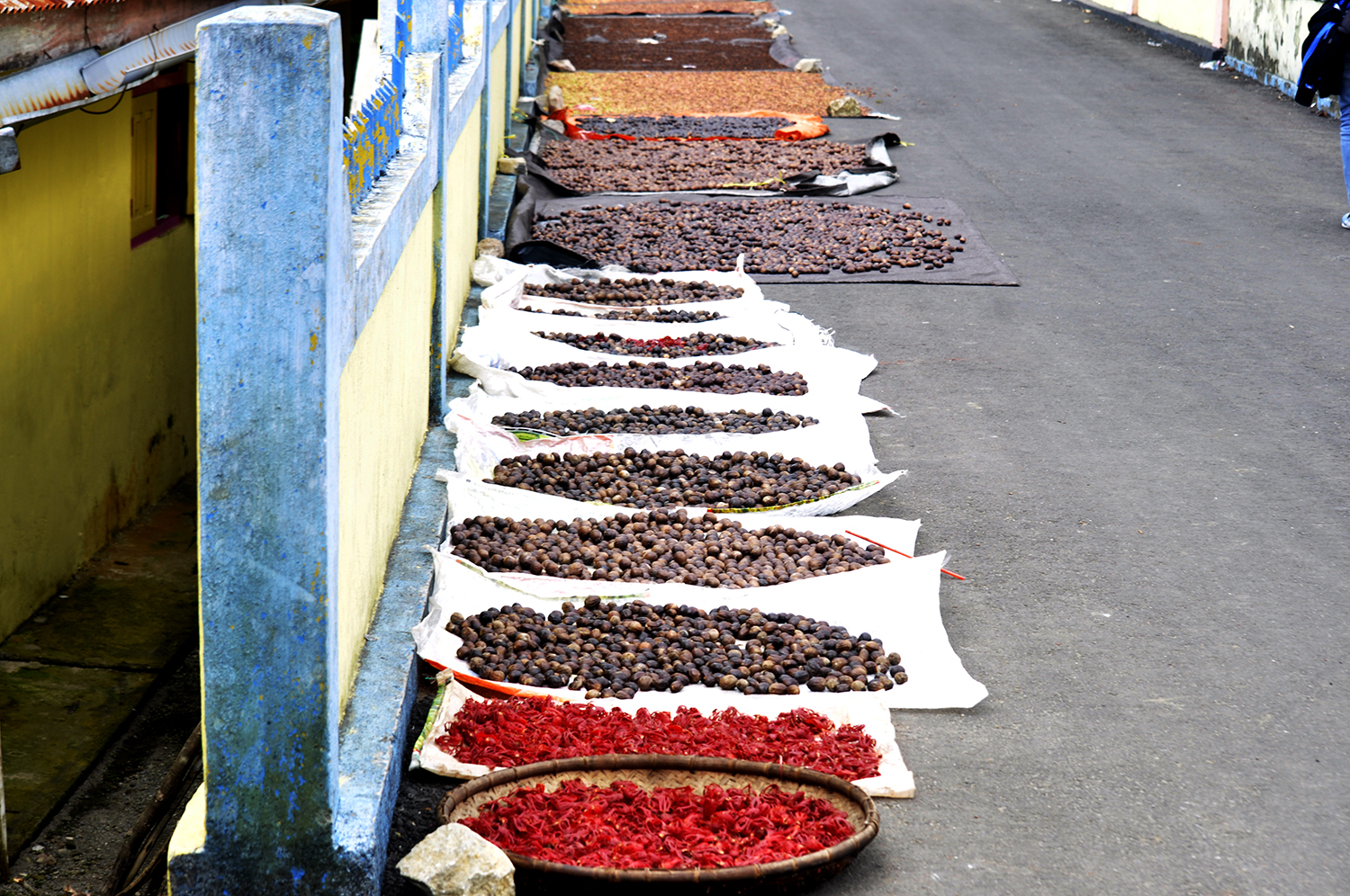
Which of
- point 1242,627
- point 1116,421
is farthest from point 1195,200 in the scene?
point 1242,627

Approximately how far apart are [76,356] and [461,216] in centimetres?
212

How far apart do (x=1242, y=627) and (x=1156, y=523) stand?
0.84 metres

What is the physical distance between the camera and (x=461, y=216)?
24.1 feet

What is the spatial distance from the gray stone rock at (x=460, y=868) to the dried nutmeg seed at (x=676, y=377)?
364 centimetres

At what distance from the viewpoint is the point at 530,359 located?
657 centimetres

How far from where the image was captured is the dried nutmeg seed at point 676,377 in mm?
6359

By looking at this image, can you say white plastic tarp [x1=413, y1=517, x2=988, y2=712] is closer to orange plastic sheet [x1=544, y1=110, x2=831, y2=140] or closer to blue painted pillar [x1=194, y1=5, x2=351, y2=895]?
blue painted pillar [x1=194, y1=5, x2=351, y2=895]

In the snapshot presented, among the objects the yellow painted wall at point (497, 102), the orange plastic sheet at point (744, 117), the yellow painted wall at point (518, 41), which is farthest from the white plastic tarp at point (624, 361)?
the orange plastic sheet at point (744, 117)

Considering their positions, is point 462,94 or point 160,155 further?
point 160,155

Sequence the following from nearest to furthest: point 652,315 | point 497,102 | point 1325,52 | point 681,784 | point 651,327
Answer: point 681,784 < point 651,327 < point 652,315 < point 1325,52 < point 497,102

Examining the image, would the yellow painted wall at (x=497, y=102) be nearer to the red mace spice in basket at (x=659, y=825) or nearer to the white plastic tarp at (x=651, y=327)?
the white plastic tarp at (x=651, y=327)

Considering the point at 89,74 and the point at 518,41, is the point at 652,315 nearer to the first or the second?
the point at 89,74

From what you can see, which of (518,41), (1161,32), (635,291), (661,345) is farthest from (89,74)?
(1161,32)

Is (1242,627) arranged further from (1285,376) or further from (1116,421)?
(1285,376)
